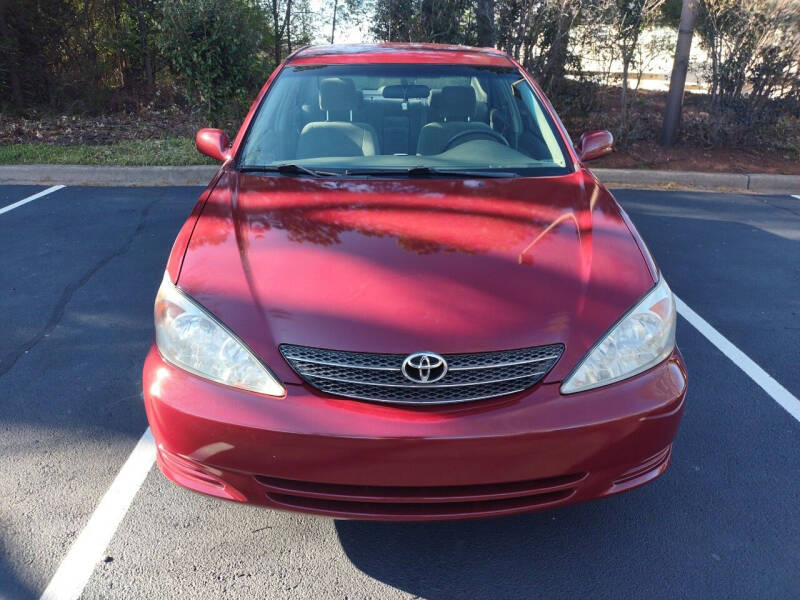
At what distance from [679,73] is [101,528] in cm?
870

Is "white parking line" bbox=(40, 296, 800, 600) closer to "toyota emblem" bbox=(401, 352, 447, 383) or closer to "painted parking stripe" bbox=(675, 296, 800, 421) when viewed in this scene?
"painted parking stripe" bbox=(675, 296, 800, 421)

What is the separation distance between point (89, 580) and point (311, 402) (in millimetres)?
998

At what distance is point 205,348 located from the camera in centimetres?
224

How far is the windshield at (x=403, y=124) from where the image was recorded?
3396mm

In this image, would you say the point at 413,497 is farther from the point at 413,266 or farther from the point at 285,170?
the point at 285,170

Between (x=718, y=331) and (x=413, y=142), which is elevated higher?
(x=413, y=142)

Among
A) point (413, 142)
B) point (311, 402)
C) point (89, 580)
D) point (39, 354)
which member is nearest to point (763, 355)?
point (413, 142)

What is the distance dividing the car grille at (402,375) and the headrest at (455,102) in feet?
6.77

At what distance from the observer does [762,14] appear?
829 cm

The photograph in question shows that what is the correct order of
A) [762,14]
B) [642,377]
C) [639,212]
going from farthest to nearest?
1. [762,14]
2. [639,212]
3. [642,377]

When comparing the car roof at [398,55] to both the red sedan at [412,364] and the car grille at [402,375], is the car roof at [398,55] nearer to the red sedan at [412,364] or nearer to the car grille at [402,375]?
the red sedan at [412,364]

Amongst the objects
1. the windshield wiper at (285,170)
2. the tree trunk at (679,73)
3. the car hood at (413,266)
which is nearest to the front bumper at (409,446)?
the car hood at (413,266)

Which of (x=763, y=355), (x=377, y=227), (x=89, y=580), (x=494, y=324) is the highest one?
(x=377, y=227)

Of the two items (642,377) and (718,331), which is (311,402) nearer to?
(642,377)
